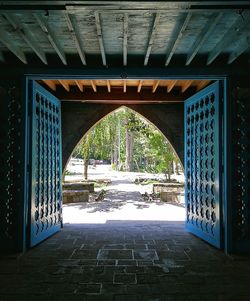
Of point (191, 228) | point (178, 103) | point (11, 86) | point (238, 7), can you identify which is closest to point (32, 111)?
point (11, 86)

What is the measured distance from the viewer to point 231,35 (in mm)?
3564

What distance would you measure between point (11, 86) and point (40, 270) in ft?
9.88

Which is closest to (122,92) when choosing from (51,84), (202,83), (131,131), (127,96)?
(127,96)

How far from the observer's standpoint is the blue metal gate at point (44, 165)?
472cm

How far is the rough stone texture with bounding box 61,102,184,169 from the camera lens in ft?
26.0

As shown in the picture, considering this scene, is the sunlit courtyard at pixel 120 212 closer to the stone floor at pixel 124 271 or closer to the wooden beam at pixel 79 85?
the stone floor at pixel 124 271

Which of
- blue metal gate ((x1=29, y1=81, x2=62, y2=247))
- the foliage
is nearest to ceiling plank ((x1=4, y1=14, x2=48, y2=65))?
blue metal gate ((x1=29, y1=81, x2=62, y2=247))

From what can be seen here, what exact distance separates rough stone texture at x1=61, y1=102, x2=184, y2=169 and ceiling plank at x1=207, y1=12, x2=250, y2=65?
380cm

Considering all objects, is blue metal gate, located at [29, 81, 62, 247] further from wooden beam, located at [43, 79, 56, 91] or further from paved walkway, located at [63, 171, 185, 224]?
paved walkway, located at [63, 171, 185, 224]

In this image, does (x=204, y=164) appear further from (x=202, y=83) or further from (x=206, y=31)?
(x=206, y=31)

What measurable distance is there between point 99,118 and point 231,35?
16.3 feet

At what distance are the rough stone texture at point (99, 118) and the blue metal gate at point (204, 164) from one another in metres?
1.89

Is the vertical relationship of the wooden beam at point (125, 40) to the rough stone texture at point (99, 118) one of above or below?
above

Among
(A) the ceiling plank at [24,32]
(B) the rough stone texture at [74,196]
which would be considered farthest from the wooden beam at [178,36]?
(B) the rough stone texture at [74,196]
